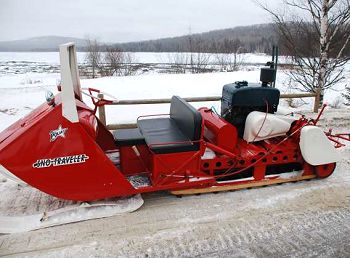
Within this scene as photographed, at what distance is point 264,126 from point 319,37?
22.2 ft

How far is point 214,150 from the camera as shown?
3807mm

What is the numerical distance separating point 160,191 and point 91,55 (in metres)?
16.1

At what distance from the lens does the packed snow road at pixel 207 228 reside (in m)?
2.96

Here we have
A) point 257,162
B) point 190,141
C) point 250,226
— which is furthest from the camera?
point 257,162

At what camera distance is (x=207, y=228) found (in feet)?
10.7

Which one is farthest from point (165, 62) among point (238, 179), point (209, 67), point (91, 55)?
point (238, 179)

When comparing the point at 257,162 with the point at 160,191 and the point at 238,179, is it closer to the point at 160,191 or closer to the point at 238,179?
the point at 238,179

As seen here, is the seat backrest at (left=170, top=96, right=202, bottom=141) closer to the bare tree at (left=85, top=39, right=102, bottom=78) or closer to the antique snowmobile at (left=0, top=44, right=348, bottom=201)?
the antique snowmobile at (left=0, top=44, right=348, bottom=201)

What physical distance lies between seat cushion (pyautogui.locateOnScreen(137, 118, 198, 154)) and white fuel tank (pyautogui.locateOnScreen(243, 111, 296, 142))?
2.76 feet

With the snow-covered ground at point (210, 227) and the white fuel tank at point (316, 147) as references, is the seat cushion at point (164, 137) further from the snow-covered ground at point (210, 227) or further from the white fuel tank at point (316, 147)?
the white fuel tank at point (316, 147)

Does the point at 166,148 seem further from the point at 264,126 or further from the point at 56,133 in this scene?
the point at 264,126

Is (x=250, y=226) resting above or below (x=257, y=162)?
below

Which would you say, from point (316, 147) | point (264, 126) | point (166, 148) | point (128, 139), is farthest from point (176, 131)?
point (316, 147)

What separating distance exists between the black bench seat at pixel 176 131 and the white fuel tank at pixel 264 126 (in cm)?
81
